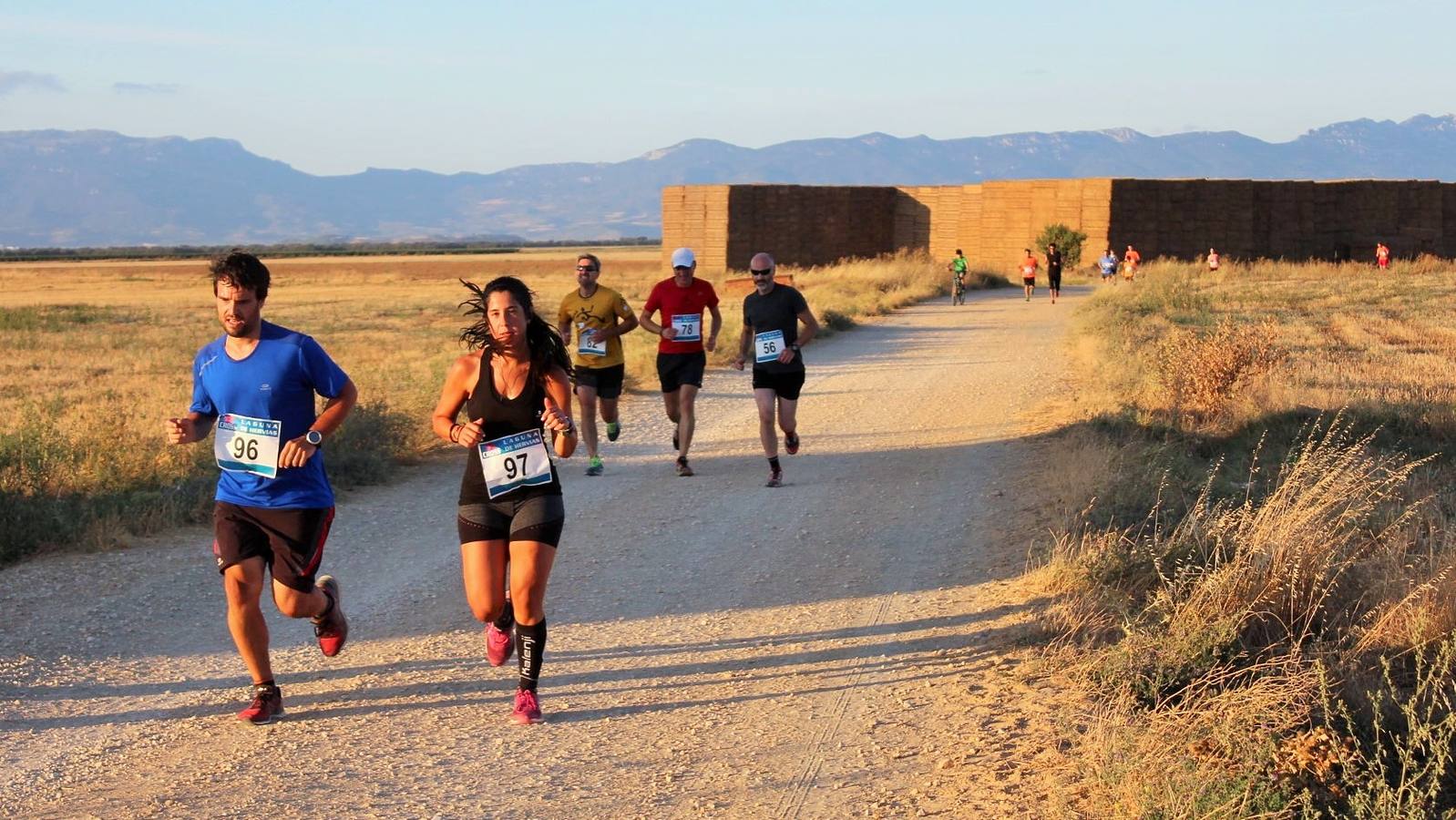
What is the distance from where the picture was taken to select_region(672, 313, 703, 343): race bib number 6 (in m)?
11.6

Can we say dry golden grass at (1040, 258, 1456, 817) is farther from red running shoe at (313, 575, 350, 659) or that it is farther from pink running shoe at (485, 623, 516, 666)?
red running shoe at (313, 575, 350, 659)

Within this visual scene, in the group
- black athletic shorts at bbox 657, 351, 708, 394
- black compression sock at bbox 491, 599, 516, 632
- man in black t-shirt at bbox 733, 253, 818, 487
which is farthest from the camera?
black athletic shorts at bbox 657, 351, 708, 394

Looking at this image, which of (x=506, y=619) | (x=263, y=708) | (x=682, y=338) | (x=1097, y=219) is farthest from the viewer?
(x=1097, y=219)

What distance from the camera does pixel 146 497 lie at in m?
9.88

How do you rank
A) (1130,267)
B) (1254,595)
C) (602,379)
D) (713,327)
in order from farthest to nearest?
1. (1130,267)
2. (713,327)
3. (602,379)
4. (1254,595)

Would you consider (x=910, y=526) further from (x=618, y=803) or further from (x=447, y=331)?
(x=447, y=331)

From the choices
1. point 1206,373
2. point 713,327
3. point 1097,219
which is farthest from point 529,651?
point 1097,219

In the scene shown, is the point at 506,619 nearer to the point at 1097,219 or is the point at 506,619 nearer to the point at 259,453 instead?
the point at 259,453

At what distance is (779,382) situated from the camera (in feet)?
37.3

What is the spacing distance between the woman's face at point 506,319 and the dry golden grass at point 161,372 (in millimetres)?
4295

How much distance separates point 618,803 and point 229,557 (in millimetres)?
1856

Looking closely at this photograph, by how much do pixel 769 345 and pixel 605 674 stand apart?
508 cm

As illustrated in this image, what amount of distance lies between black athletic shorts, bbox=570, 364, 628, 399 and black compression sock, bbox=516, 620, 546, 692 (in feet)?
19.2

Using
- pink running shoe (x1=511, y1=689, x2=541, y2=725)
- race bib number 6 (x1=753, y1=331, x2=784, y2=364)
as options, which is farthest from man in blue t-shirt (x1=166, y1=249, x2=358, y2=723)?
race bib number 6 (x1=753, y1=331, x2=784, y2=364)
